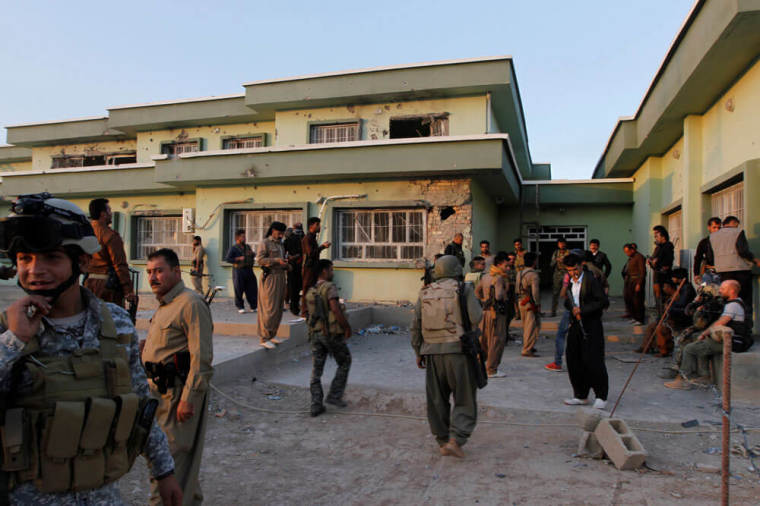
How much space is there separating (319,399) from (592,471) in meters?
2.73

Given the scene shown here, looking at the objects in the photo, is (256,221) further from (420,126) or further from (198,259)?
(420,126)

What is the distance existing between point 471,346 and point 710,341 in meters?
3.47

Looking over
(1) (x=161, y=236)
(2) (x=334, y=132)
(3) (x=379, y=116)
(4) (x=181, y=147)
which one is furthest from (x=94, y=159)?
(3) (x=379, y=116)

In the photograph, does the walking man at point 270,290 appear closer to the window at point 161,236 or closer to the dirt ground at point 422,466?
the dirt ground at point 422,466

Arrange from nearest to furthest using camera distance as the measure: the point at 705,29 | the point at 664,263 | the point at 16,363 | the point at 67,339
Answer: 1. the point at 16,363
2. the point at 67,339
3. the point at 705,29
4. the point at 664,263

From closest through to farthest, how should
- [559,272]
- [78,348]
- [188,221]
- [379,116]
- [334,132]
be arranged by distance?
[78,348]
[559,272]
[379,116]
[334,132]
[188,221]

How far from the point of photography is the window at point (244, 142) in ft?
48.9

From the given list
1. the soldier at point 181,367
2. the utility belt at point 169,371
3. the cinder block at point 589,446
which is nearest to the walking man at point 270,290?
the soldier at point 181,367

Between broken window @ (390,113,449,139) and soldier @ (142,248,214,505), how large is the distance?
10129 millimetres

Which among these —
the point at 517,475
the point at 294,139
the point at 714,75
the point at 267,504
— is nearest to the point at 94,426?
the point at 267,504

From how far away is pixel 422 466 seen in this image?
3.95m

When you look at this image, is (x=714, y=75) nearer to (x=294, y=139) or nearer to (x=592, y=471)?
(x=592, y=471)

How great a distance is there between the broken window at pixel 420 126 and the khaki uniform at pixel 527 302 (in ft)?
19.4

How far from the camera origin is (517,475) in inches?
148
